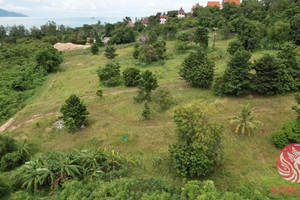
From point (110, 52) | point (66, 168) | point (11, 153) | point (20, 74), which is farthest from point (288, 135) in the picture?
point (20, 74)

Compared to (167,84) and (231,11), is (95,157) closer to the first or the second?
(167,84)

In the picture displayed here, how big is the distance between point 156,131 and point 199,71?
10372 mm

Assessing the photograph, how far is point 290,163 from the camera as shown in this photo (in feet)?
41.6

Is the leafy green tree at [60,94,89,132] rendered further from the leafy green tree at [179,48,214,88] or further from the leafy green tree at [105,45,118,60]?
the leafy green tree at [105,45,118,60]

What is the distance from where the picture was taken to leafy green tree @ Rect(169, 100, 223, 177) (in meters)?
11.7

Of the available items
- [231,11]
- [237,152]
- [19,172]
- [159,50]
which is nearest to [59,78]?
[159,50]

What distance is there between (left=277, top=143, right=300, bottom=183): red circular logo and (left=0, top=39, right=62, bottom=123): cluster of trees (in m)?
27.8

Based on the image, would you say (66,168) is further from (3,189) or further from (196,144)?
(196,144)

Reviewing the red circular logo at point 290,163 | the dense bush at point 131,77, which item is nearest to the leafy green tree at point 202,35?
the dense bush at point 131,77

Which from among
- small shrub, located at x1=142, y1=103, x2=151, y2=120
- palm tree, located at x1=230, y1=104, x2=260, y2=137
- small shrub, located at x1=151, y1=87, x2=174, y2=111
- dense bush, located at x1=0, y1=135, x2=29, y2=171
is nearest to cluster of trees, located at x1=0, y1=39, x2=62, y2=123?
dense bush, located at x1=0, y1=135, x2=29, y2=171

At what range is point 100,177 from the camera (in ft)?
39.1

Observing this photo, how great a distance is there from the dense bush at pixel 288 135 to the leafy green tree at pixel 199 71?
10.7 metres

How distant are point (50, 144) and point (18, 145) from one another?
8.14 feet

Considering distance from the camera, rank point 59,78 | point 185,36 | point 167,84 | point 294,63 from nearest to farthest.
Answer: point 294,63
point 167,84
point 59,78
point 185,36
